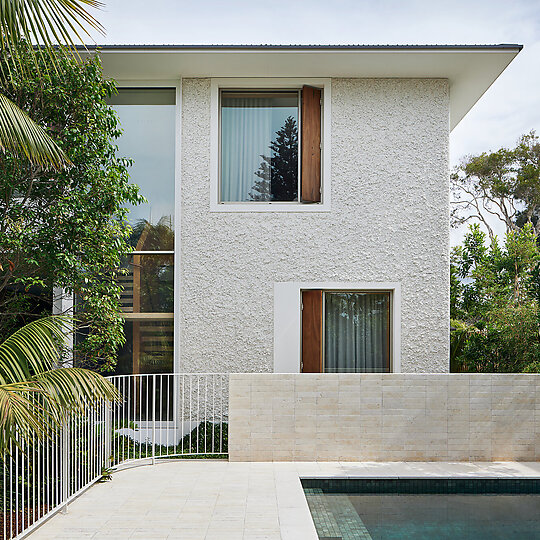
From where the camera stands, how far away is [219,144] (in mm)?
11047

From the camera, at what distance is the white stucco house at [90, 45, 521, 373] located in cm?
1071

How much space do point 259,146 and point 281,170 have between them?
61 centimetres

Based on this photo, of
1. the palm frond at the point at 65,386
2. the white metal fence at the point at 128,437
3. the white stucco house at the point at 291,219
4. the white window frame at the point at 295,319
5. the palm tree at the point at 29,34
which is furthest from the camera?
the white stucco house at the point at 291,219

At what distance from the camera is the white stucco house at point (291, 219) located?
35.1 feet

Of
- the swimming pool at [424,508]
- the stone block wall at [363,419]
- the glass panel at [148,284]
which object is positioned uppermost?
the glass panel at [148,284]

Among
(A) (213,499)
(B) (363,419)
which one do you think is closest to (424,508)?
(B) (363,419)

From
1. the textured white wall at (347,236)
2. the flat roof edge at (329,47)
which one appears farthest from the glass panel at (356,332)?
the flat roof edge at (329,47)

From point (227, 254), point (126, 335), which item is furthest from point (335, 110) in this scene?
point (126, 335)

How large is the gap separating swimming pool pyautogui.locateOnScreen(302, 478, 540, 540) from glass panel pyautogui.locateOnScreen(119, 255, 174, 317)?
14.2 feet

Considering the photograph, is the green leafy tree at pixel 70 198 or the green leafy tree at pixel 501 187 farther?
the green leafy tree at pixel 501 187

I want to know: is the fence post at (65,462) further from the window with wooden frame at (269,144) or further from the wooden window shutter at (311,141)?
the wooden window shutter at (311,141)

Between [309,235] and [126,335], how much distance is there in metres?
3.73

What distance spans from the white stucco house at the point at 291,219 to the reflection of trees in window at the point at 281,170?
0.03m

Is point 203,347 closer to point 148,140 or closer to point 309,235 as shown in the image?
point 309,235
